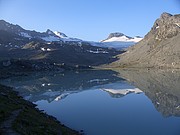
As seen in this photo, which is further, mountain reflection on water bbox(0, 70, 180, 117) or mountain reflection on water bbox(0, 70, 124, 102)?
mountain reflection on water bbox(0, 70, 124, 102)

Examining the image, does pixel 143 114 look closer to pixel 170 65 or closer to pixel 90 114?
pixel 90 114

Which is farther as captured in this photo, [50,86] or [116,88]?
[50,86]

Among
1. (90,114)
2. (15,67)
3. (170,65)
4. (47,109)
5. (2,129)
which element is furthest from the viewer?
(170,65)

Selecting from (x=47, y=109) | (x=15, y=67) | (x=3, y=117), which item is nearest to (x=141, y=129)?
(x=3, y=117)

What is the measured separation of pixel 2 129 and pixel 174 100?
39.5 m

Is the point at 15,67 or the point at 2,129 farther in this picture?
the point at 15,67

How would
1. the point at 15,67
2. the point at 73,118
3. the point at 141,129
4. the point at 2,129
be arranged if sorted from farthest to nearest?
the point at 15,67
the point at 73,118
the point at 141,129
the point at 2,129

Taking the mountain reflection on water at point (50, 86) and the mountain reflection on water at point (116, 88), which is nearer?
the mountain reflection on water at point (116, 88)

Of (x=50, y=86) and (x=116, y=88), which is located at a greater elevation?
(x=116, y=88)

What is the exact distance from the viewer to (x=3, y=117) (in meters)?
27.1

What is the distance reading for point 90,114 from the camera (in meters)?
43.0

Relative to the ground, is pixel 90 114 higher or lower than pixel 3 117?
lower

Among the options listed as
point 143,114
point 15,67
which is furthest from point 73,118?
point 15,67

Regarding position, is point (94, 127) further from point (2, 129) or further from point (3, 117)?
point (2, 129)
